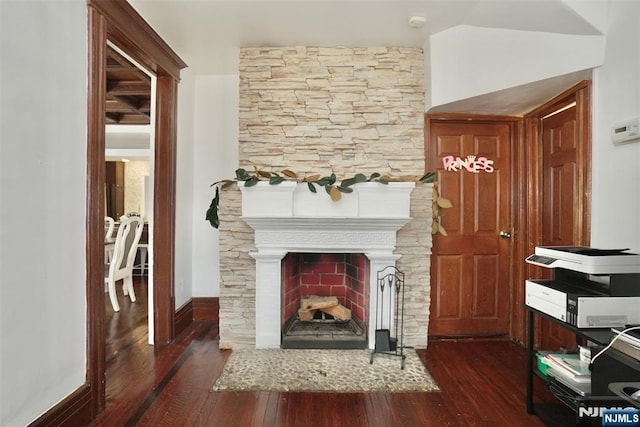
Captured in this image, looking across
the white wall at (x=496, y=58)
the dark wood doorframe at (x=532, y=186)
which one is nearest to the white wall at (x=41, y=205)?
the white wall at (x=496, y=58)

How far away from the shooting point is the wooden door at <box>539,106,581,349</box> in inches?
97.7

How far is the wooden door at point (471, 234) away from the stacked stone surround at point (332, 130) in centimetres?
25

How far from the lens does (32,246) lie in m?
1.57

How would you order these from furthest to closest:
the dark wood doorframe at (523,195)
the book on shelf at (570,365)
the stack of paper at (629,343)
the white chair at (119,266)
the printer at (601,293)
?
1. the white chair at (119,266)
2. the dark wood doorframe at (523,195)
3. the book on shelf at (570,365)
4. the printer at (601,293)
5. the stack of paper at (629,343)

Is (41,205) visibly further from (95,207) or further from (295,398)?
(295,398)

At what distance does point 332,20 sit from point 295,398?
2558 mm

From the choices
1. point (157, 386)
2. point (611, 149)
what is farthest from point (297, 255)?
point (611, 149)

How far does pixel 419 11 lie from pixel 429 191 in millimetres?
1325

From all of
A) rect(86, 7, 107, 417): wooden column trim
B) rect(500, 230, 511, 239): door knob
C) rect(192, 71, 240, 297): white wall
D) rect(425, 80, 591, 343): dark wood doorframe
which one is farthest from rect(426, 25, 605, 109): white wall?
rect(86, 7, 107, 417): wooden column trim

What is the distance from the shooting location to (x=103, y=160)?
80.5 inches

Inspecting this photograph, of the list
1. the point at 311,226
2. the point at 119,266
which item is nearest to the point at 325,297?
the point at 311,226

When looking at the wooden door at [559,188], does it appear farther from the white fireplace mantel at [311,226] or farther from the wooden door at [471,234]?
the white fireplace mantel at [311,226]

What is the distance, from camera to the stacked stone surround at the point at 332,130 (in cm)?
292

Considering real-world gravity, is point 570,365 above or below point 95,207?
below
